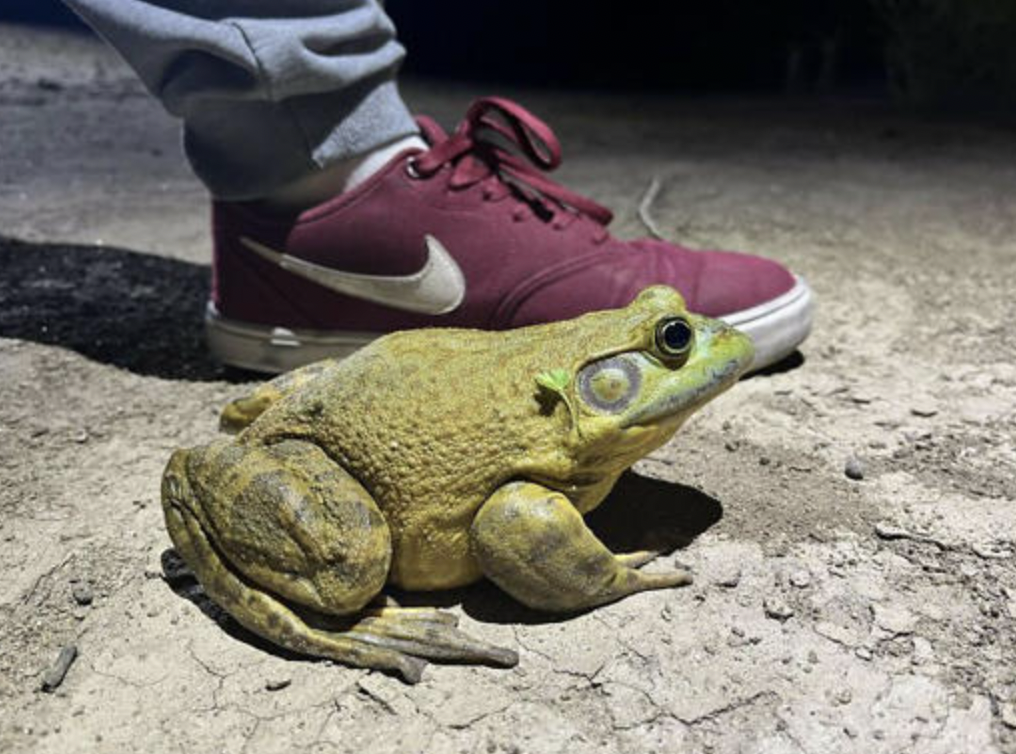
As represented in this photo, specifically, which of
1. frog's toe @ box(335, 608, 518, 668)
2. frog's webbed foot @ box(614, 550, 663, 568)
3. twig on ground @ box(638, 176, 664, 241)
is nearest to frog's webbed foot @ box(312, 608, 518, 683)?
frog's toe @ box(335, 608, 518, 668)

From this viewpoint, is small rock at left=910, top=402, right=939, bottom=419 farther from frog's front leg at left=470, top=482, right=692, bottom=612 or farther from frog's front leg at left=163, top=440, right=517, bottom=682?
frog's front leg at left=163, top=440, right=517, bottom=682

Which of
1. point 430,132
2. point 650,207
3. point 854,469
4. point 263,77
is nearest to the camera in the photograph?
point 854,469

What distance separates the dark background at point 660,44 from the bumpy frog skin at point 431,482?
15.9ft

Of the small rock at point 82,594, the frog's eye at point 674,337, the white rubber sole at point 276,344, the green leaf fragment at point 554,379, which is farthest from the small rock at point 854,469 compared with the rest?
the small rock at point 82,594

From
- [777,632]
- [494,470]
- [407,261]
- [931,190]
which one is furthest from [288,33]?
[931,190]

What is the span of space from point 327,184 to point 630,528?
939 mm

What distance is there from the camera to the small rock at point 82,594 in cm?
128

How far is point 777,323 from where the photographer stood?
1872mm

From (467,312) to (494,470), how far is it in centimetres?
67

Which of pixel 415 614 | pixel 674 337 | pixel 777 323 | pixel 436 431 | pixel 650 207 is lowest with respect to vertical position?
pixel 650 207

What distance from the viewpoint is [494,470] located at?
1.20 meters

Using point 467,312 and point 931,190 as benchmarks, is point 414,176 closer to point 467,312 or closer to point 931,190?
point 467,312

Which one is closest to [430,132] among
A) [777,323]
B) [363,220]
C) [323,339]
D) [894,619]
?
[363,220]

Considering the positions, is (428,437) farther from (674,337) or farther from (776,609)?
(776,609)
